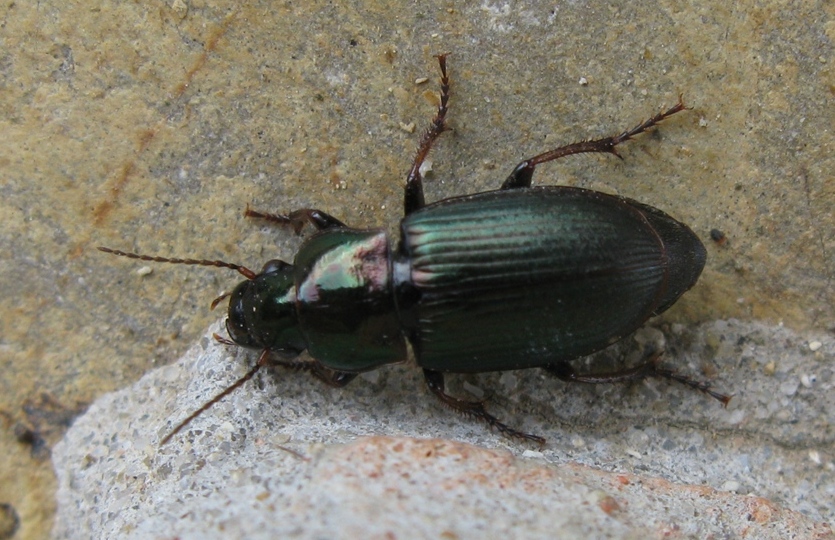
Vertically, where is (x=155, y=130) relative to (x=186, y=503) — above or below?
above

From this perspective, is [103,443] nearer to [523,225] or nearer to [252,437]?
[252,437]

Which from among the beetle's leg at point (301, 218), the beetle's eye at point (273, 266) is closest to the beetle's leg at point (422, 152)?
the beetle's leg at point (301, 218)

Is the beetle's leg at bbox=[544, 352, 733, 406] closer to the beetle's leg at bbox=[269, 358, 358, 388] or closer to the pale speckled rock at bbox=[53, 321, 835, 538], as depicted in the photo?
the pale speckled rock at bbox=[53, 321, 835, 538]

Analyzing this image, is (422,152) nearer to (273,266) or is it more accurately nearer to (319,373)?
(273,266)

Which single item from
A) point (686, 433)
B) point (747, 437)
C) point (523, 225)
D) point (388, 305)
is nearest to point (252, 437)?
point (388, 305)

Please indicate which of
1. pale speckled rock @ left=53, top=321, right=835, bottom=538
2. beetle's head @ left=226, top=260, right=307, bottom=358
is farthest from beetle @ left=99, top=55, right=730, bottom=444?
pale speckled rock @ left=53, top=321, right=835, bottom=538
